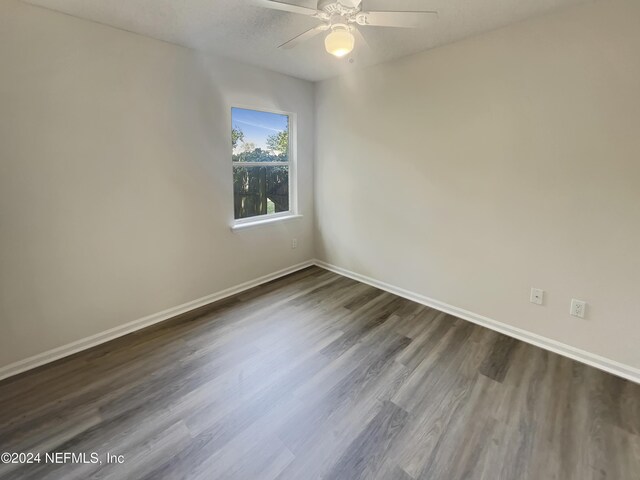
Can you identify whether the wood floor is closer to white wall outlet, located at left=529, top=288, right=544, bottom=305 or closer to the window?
white wall outlet, located at left=529, top=288, right=544, bottom=305

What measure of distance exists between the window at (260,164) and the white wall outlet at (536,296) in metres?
2.69

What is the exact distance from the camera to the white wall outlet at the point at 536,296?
236 centimetres

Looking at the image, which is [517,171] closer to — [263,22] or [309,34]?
[309,34]

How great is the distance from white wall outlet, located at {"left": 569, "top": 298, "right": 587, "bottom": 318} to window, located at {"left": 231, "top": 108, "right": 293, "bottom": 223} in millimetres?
2941

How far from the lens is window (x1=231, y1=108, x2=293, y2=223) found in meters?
3.26

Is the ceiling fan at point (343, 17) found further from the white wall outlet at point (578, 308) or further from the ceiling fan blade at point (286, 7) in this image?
the white wall outlet at point (578, 308)

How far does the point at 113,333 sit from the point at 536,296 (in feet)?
11.3

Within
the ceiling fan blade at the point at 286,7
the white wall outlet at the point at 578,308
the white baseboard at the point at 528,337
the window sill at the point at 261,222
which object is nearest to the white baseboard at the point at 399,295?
the white baseboard at the point at 528,337

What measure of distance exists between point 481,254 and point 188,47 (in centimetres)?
313

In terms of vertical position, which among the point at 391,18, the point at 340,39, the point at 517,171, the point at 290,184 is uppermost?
the point at 391,18

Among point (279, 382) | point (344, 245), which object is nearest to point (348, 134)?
point (344, 245)

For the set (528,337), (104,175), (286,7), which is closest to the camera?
(286,7)

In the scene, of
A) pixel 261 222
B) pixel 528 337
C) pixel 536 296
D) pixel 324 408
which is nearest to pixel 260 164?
pixel 261 222

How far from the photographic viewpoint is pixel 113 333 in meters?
2.50
